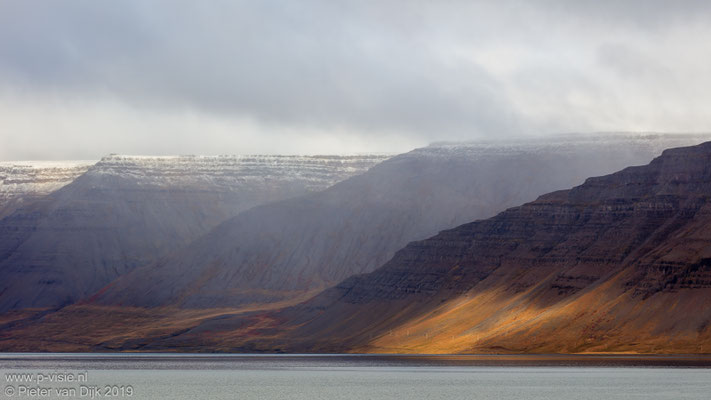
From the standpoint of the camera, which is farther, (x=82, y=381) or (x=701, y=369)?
(x=701, y=369)

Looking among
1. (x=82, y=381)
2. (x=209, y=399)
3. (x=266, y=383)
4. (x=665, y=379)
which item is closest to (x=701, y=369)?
(x=665, y=379)

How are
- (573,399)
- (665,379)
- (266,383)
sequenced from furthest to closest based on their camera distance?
(266,383), (665,379), (573,399)

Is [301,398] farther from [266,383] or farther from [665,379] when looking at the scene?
[665,379]

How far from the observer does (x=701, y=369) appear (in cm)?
18175

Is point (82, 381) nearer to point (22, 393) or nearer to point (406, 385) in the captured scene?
point (22, 393)

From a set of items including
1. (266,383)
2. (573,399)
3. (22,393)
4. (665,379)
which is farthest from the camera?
(266,383)

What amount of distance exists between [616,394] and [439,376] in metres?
44.1

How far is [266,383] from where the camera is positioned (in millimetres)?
175250

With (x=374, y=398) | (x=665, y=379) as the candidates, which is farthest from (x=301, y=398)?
(x=665, y=379)

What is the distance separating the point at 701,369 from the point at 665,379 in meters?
20.4

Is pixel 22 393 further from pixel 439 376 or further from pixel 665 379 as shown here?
pixel 665 379

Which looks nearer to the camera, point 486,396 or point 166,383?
point 486,396

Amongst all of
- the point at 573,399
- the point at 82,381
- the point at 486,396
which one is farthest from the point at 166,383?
the point at 573,399

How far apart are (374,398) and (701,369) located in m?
59.1
